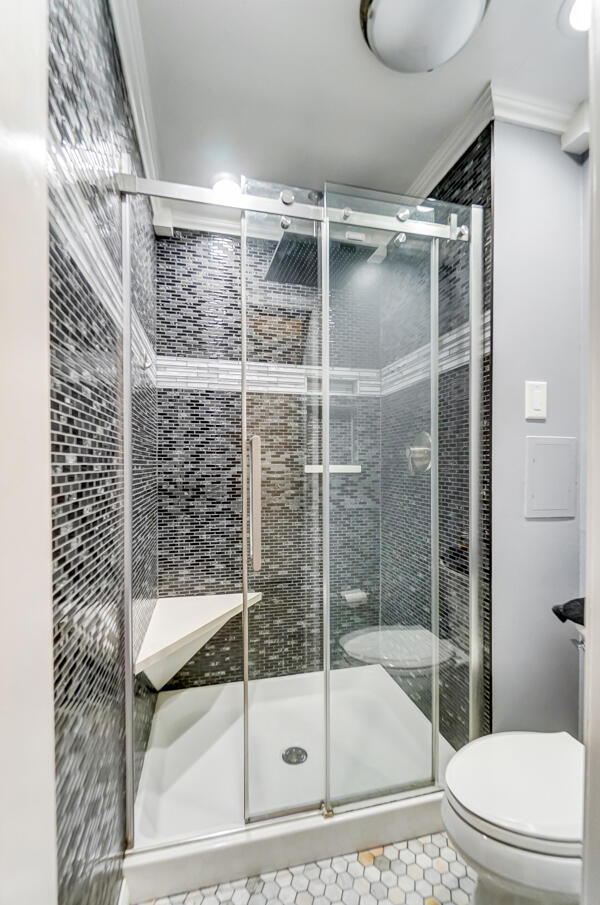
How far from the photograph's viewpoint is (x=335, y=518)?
56.6 inches

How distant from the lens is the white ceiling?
46.5 inches

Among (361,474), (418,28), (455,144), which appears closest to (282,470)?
(361,474)

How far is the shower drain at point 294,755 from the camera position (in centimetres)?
148

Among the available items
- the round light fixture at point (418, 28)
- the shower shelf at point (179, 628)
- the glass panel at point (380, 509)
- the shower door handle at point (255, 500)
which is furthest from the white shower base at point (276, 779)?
the round light fixture at point (418, 28)

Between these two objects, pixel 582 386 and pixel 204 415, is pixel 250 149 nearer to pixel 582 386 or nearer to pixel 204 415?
pixel 204 415

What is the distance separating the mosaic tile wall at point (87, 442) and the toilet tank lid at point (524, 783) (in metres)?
0.90

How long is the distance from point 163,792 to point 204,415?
1568 mm

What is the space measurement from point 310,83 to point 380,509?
1548mm

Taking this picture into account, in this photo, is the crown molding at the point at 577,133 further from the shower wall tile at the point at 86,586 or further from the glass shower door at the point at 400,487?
the shower wall tile at the point at 86,586

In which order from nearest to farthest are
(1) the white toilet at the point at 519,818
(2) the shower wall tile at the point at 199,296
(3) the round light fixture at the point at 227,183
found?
1. (1) the white toilet at the point at 519,818
2. (3) the round light fixture at the point at 227,183
3. (2) the shower wall tile at the point at 199,296

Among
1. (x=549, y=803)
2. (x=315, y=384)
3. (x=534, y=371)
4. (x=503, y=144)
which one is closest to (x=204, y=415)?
(x=315, y=384)

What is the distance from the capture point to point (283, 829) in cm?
124

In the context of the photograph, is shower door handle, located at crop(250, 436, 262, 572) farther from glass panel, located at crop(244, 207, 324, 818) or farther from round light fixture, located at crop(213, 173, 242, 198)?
round light fixture, located at crop(213, 173, 242, 198)

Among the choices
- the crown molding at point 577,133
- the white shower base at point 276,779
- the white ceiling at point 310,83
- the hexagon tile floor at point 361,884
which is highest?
the white ceiling at point 310,83
